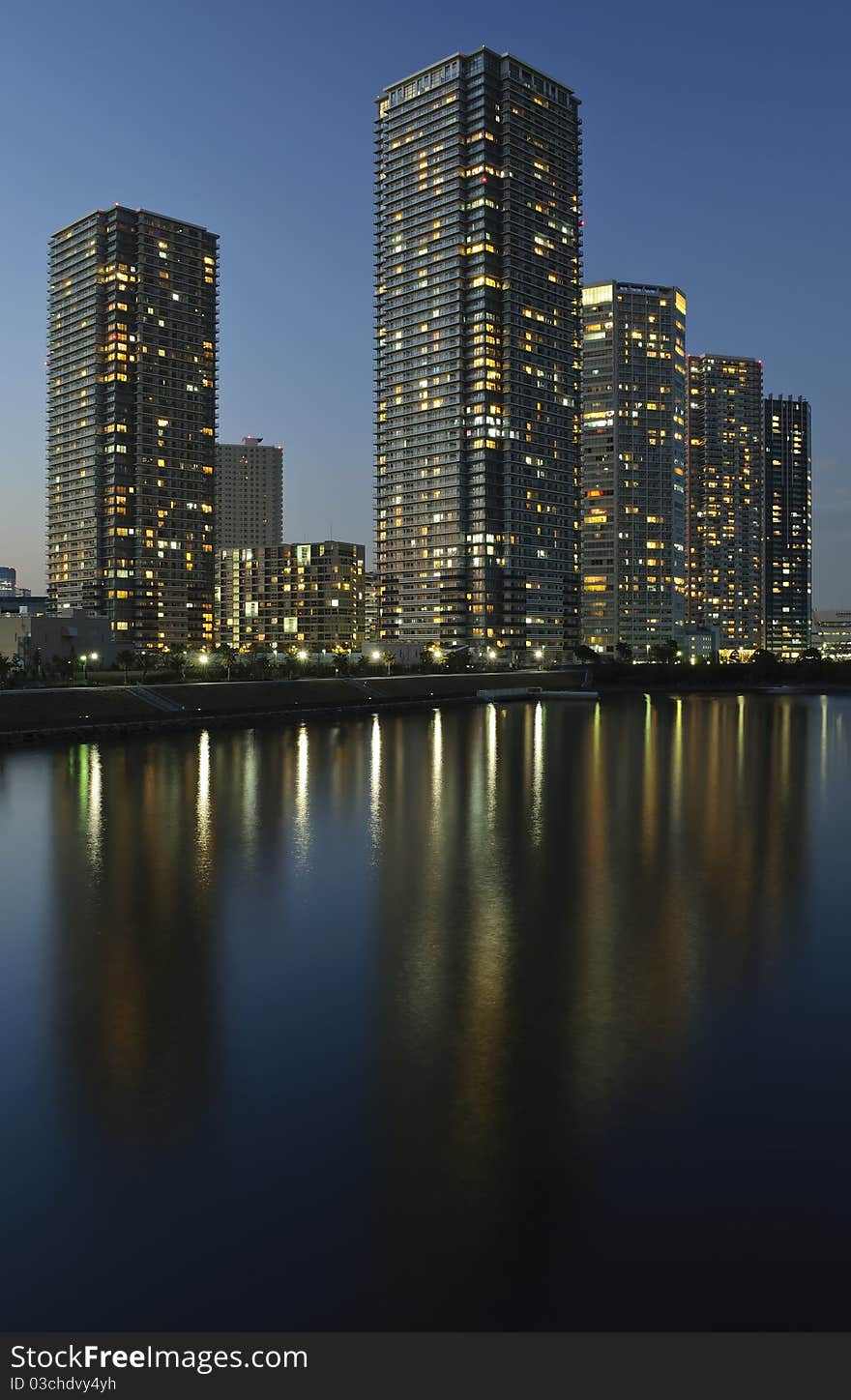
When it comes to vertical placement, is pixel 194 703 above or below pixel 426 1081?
above

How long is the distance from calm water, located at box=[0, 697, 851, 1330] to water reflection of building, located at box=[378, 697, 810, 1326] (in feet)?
0.23

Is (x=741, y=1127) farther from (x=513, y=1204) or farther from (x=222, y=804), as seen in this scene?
(x=222, y=804)

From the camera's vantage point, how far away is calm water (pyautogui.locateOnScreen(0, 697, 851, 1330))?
31.4ft

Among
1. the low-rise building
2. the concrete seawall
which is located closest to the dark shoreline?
the concrete seawall

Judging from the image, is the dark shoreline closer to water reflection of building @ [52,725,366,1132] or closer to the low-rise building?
water reflection of building @ [52,725,366,1132]

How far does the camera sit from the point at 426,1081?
1397 cm

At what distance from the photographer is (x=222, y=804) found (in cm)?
4188

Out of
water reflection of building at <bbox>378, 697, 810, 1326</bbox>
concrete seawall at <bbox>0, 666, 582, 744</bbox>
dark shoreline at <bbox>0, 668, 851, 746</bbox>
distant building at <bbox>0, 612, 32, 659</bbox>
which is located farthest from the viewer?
distant building at <bbox>0, 612, 32, 659</bbox>

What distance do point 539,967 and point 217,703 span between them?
85.3 metres

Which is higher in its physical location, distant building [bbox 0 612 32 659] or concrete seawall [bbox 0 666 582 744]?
distant building [bbox 0 612 32 659]

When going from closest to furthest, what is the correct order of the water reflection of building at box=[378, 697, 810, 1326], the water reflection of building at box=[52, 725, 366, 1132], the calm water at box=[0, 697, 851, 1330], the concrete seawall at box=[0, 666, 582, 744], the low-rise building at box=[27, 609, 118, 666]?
Result: the calm water at box=[0, 697, 851, 1330], the water reflection of building at box=[378, 697, 810, 1326], the water reflection of building at box=[52, 725, 366, 1132], the concrete seawall at box=[0, 666, 582, 744], the low-rise building at box=[27, 609, 118, 666]

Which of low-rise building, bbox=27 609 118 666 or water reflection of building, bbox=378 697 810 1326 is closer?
water reflection of building, bbox=378 697 810 1326

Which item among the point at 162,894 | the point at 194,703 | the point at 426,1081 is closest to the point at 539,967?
the point at 426,1081

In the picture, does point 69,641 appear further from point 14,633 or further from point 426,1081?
point 426,1081
